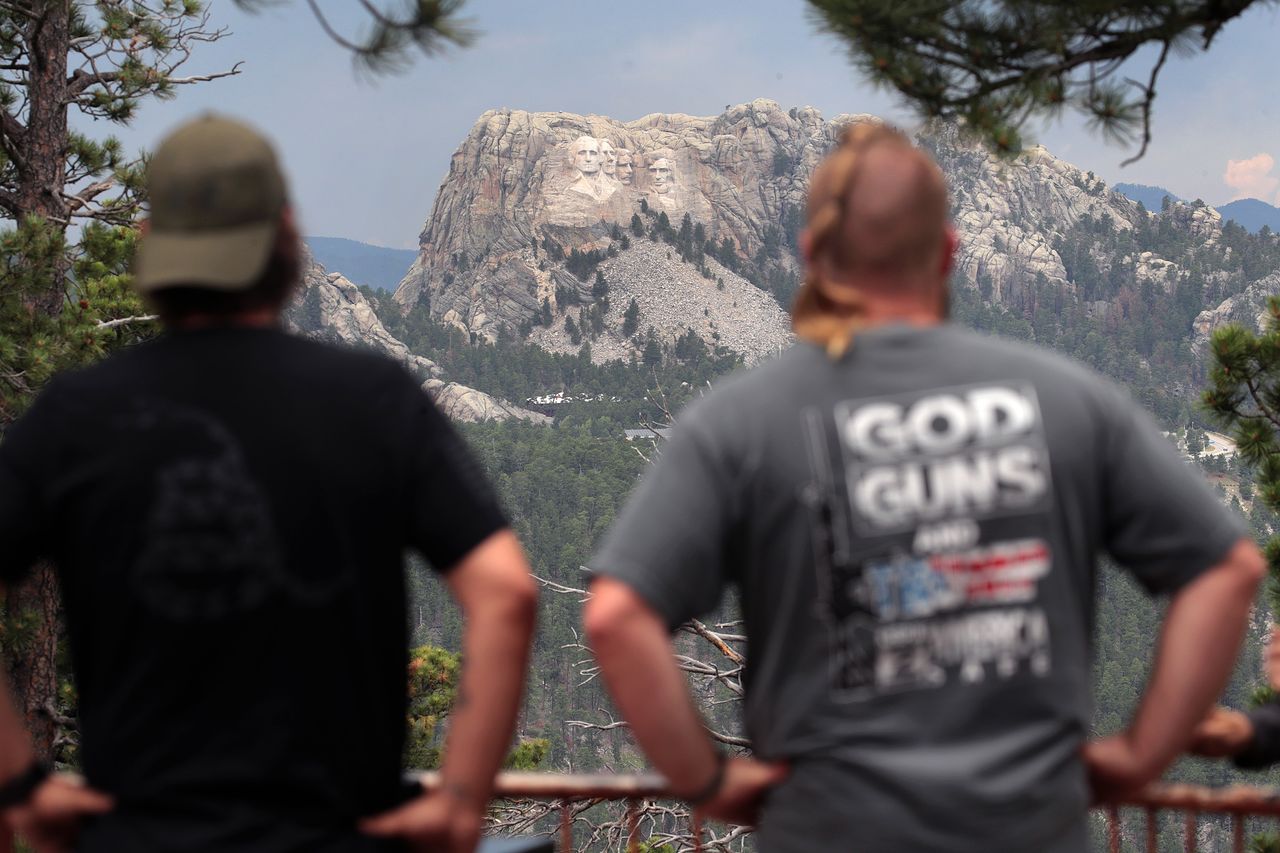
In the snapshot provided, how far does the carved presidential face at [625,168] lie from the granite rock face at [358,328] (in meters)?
40.0

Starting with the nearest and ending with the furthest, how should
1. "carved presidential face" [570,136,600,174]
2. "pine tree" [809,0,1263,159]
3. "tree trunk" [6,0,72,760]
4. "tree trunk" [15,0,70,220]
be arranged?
"pine tree" [809,0,1263,159], "tree trunk" [6,0,72,760], "tree trunk" [15,0,70,220], "carved presidential face" [570,136,600,174]

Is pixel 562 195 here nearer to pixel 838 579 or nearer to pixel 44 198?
pixel 44 198

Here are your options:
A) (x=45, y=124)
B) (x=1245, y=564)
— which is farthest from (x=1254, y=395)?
(x=45, y=124)

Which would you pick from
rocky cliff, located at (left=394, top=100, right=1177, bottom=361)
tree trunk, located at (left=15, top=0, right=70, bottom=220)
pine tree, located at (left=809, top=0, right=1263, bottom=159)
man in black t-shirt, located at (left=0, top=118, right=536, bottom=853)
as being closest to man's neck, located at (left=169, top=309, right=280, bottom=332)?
man in black t-shirt, located at (left=0, top=118, right=536, bottom=853)

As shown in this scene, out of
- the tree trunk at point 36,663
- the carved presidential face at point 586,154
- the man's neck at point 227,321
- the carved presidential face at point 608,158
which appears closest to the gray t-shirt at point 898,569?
the man's neck at point 227,321

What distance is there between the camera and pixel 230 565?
139 cm

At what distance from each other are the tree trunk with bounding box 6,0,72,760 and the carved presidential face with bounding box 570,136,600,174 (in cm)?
15103

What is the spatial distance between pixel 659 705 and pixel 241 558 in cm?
52

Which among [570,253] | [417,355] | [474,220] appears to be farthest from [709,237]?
[417,355]

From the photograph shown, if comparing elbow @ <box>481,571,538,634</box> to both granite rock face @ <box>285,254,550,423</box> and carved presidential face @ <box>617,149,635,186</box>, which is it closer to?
granite rock face @ <box>285,254,550,423</box>

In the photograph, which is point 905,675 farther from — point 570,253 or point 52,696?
point 570,253

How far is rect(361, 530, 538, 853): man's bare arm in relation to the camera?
4.84 ft

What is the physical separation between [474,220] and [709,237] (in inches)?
1183

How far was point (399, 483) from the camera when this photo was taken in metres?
1.46
